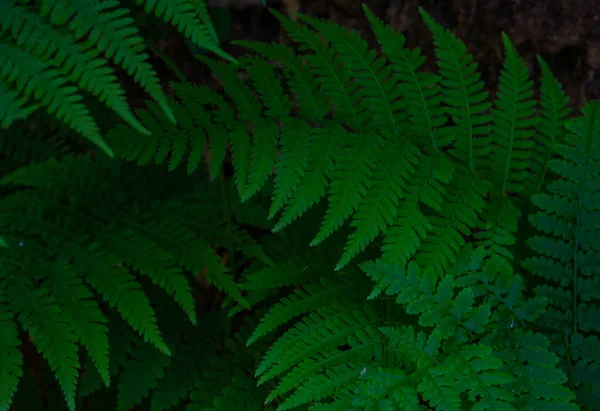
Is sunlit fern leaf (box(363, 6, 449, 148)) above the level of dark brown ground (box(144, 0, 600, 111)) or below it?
below

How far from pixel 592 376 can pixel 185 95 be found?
1619 mm

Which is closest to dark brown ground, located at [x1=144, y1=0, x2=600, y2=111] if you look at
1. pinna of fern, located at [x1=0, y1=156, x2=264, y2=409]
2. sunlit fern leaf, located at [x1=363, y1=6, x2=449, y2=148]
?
sunlit fern leaf, located at [x1=363, y1=6, x2=449, y2=148]

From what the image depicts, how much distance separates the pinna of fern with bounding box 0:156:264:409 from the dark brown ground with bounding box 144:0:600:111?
4.09 feet

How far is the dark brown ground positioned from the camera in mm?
2930

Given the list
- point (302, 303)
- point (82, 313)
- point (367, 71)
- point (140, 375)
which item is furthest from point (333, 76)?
point (140, 375)

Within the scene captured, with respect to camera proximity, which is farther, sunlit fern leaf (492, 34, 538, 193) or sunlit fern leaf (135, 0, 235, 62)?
sunlit fern leaf (492, 34, 538, 193)

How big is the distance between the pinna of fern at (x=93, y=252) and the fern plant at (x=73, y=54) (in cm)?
62

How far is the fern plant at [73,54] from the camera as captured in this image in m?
1.57

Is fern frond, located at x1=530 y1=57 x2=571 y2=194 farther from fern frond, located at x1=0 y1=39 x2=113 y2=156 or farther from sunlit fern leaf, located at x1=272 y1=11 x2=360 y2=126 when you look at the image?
fern frond, located at x1=0 y1=39 x2=113 y2=156

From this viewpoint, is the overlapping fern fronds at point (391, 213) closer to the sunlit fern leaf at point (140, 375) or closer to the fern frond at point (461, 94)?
the fern frond at point (461, 94)

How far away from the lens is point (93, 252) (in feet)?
6.86

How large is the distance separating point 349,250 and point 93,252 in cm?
94

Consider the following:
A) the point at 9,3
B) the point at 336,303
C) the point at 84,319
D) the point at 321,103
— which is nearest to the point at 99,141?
the point at 9,3

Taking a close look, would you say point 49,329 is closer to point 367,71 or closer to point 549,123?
point 367,71
